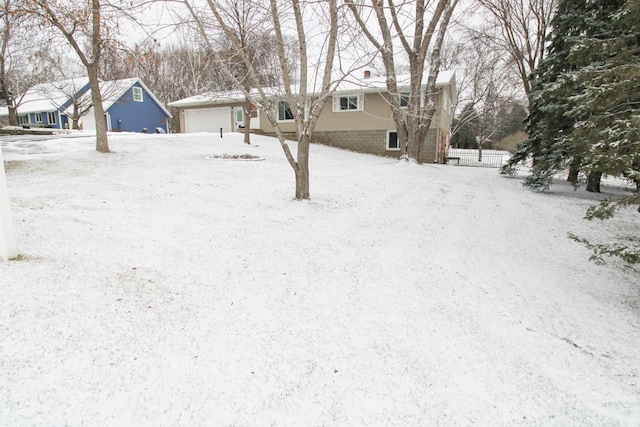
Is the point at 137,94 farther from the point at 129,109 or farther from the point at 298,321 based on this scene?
the point at 298,321

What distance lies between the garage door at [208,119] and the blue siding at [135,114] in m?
6.46

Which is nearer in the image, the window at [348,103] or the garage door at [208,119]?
the window at [348,103]

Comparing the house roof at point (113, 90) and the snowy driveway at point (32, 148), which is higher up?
the house roof at point (113, 90)

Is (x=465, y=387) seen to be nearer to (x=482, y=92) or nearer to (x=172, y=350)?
(x=172, y=350)

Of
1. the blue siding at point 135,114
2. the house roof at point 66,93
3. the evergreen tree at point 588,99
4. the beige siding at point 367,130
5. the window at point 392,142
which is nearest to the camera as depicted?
the evergreen tree at point 588,99

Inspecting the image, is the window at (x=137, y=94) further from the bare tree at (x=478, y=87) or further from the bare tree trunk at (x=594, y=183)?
the bare tree trunk at (x=594, y=183)

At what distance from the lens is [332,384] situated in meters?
2.39

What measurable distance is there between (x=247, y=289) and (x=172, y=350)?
1.04 m

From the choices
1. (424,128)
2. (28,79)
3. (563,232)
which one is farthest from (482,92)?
(28,79)

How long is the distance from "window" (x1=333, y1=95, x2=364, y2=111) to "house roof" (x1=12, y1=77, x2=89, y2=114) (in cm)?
2020

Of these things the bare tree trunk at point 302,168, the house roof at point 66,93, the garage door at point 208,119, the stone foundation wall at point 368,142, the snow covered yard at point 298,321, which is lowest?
the snow covered yard at point 298,321

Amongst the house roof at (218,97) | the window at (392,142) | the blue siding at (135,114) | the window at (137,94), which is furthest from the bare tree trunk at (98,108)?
the window at (137,94)

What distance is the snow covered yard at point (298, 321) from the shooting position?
218 centimetres

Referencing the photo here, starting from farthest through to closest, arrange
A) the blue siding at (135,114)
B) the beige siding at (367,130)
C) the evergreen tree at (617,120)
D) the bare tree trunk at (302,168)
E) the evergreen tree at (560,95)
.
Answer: the blue siding at (135,114) < the beige siding at (367,130) < the evergreen tree at (560,95) < the bare tree trunk at (302,168) < the evergreen tree at (617,120)
